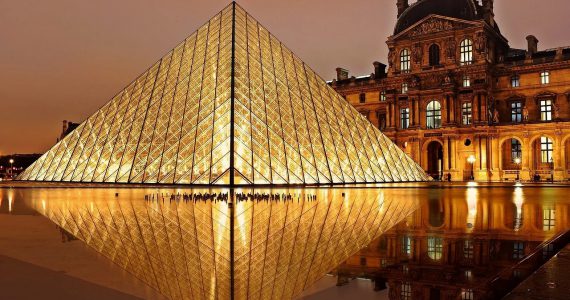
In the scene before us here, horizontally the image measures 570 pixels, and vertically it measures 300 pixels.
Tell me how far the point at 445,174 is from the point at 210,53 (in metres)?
27.6

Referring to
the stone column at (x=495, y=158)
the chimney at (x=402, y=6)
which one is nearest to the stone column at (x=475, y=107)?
the stone column at (x=495, y=158)

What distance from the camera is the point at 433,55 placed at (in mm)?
50188

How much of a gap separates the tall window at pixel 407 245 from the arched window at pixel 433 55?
4511cm

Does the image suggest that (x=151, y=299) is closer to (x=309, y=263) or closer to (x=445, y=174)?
(x=309, y=263)

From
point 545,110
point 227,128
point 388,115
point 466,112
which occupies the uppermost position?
point 388,115

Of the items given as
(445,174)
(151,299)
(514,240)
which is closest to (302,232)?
(514,240)

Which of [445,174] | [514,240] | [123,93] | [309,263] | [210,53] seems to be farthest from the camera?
[445,174]

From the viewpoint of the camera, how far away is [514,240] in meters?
7.22

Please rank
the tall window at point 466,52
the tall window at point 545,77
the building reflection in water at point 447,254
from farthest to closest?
the tall window at point 466,52 < the tall window at point 545,77 < the building reflection in water at point 447,254

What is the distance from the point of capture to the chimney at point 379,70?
57594 mm

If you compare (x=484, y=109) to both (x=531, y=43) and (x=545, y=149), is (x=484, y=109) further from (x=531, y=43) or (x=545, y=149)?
(x=531, y=43)

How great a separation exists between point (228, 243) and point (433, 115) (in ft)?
150

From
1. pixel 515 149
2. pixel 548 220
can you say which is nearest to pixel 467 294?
pixel 548 220

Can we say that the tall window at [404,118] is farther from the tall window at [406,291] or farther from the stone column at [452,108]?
the tall window at [406,291]
